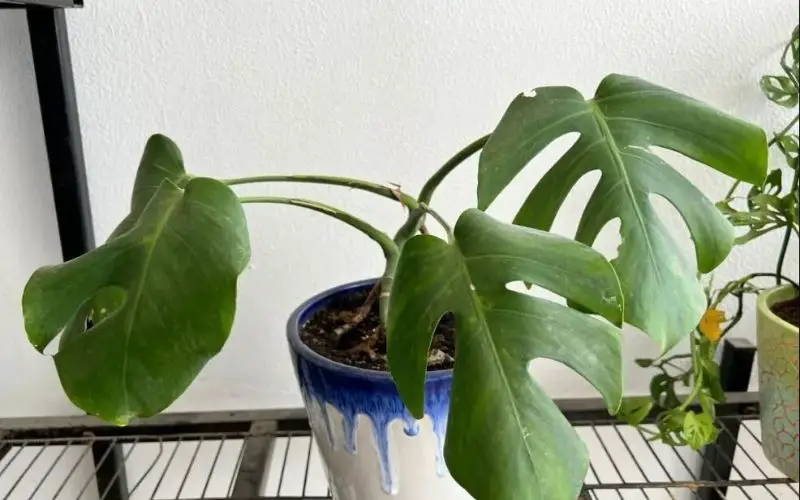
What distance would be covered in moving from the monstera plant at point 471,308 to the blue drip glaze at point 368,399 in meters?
0.11

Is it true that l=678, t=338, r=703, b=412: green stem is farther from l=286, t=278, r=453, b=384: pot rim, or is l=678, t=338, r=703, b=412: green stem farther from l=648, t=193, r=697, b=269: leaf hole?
l=286, t=278, r=453, b=384: pot rim

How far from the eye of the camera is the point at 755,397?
2.67ft

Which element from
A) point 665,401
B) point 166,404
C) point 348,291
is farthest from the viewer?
point 665,401

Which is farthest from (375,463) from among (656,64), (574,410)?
(656,64)

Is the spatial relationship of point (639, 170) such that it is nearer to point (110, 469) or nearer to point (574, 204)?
point (574, 204)

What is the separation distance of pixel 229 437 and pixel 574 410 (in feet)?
1.25

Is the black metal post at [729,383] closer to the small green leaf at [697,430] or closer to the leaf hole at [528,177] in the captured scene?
the small green leaf at [697,430]

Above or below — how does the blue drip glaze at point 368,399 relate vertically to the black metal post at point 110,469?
above

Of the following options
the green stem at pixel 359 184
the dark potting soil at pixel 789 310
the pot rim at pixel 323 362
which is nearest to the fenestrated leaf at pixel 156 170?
the green stem at pixel 359 184

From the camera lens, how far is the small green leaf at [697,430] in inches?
27.1

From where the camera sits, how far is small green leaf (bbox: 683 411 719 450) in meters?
0.69

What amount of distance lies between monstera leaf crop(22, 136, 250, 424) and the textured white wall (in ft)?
1.20

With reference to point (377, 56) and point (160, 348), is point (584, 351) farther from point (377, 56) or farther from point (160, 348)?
point (377, 56)

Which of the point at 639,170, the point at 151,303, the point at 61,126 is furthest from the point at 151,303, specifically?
the point at 61,126
